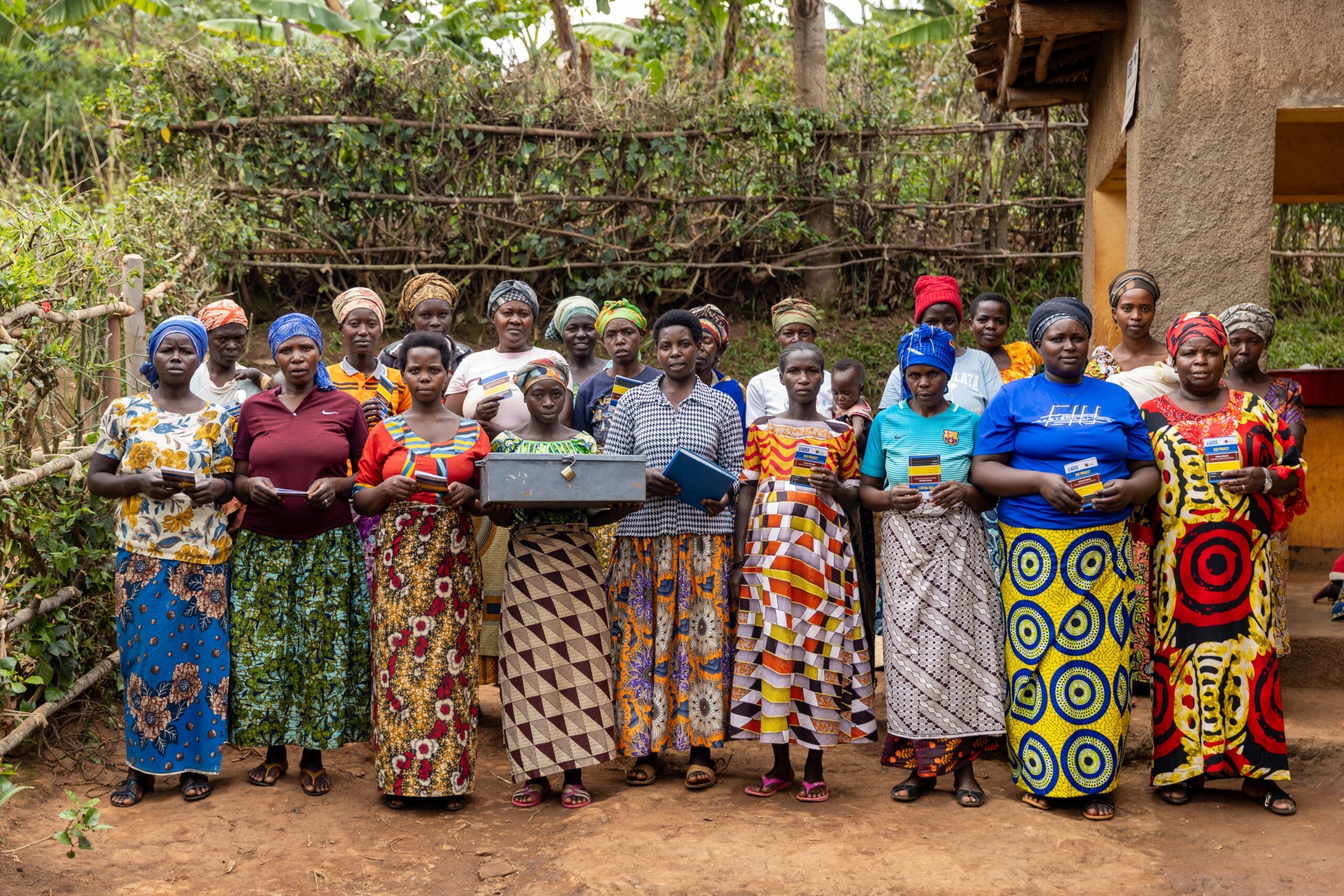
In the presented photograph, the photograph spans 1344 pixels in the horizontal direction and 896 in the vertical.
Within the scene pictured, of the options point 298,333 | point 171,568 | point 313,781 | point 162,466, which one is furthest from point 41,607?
point 298,333

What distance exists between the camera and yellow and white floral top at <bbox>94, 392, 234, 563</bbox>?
434 centimetres

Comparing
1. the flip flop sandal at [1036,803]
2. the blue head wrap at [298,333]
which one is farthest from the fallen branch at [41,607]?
the flip flop sandal at [1036,803]

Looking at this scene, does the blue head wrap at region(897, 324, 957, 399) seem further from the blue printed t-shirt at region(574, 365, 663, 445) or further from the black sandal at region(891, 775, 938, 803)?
the black sandal at region(891, 775, 938, 803)

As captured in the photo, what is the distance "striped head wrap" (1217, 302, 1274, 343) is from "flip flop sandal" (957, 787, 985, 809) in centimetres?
211

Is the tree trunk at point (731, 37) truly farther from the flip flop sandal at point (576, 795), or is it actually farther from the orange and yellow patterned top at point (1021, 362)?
the flip flop sandal at point (576, 795)

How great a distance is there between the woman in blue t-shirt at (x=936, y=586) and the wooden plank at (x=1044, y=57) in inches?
101

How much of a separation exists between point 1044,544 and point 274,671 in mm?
2894

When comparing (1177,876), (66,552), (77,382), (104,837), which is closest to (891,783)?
(1177,876)

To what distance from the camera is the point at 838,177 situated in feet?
31.9

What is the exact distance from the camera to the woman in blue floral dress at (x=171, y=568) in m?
4.34

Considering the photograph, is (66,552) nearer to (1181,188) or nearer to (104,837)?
(104,837)

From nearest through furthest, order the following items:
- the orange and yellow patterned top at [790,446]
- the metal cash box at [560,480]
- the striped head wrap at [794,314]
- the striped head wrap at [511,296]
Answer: the metal cash box at [560,480] < the orange and yellow patterned top at [790,446] < the striped head wrap at [511,296] < the striped head wrap at [794,314]

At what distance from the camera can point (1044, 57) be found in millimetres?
6637

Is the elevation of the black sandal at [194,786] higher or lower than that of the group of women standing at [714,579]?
lower
